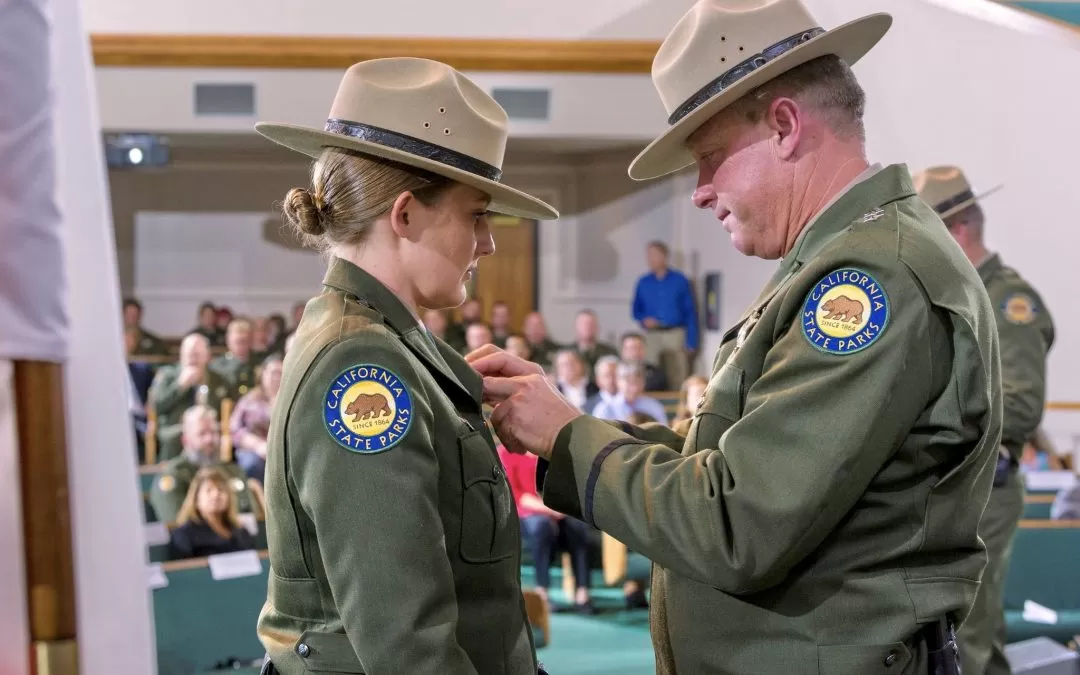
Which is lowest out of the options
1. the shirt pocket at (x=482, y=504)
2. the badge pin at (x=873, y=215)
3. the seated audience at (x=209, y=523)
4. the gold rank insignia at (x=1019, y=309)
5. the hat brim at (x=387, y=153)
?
the seated audience at (x=209, y=523)

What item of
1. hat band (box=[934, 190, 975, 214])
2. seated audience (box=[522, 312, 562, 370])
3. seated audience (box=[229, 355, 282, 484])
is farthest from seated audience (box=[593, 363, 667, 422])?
hat band (box=[934, 190, 975, 214])

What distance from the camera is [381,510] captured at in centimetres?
111

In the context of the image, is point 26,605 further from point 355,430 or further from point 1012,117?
point 1012,117

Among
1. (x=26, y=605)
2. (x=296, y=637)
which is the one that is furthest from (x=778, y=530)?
(x=26, y=605)

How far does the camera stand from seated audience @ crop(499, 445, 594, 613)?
5.04 meters

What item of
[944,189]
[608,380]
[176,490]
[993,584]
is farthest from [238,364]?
[993,584]

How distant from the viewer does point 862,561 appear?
1229mm

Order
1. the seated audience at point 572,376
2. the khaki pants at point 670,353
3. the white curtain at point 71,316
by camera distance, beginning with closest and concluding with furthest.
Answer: the white curtain at point 71,316 → the seated audience at point 572,376 → the khaki pants at point 670,353

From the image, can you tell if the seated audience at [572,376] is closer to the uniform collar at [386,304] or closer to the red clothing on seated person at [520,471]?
the red clothing on seated person at [520,471]

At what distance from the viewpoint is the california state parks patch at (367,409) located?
1.12m

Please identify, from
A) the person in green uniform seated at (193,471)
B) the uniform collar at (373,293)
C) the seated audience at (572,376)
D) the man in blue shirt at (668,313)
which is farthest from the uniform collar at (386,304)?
the man in blue shirt at (668,313)

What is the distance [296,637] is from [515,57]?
304 inches

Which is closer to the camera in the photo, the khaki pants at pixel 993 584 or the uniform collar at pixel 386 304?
the uniform collar at pixel 386 304

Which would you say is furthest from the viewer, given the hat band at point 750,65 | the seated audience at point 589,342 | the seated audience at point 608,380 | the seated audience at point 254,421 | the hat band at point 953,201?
the seated audience at point 589,342
